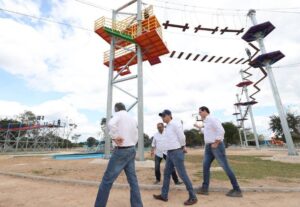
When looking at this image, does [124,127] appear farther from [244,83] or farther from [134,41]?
[244,83]

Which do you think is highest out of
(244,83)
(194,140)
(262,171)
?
(244,83)

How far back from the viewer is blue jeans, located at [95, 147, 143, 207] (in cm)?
322

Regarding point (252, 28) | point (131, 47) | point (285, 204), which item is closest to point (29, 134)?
point (131, 47)

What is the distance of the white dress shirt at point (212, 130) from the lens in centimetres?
449

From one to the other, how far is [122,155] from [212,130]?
228 centimetres

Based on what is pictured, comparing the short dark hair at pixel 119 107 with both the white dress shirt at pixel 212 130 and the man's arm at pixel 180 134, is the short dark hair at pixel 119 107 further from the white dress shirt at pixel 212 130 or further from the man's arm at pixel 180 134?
the white dress shirt at pixel 212 130

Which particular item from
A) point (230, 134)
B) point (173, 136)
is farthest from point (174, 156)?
point (230, 134)

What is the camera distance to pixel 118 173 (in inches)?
131

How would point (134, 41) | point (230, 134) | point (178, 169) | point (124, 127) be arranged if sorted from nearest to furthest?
point (124, 127), point (178, 169), point (134, 41), point (230, 134)

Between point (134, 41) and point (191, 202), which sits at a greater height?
point (134, 41)

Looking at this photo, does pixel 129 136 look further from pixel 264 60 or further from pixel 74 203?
pixel 264 60

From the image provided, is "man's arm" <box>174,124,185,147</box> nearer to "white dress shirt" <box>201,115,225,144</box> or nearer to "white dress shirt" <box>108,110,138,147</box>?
"white dress shirt" <box>201,115,225,144</box>

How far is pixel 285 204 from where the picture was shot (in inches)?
152

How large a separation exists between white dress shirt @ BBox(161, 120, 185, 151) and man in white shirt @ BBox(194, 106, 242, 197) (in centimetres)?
73
